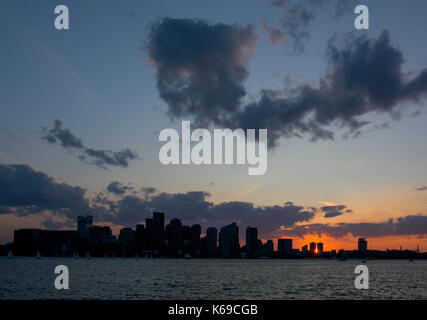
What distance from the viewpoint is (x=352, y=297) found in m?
68.9

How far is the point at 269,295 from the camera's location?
72.1 meters
